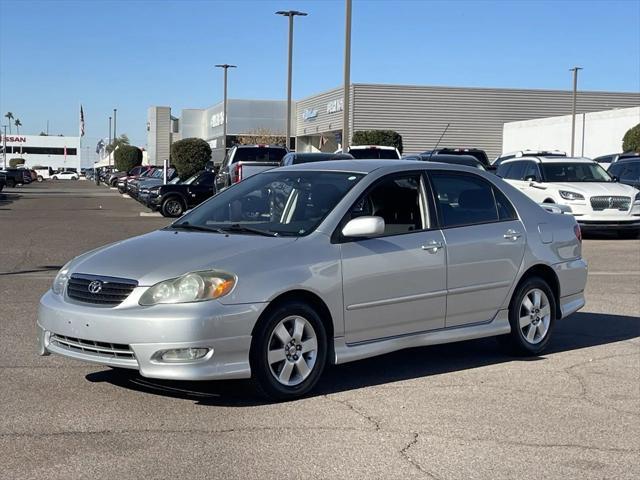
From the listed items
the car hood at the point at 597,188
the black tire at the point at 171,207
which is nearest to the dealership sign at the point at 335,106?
the black tire at the point at 171,207

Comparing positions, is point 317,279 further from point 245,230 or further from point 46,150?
point 46,150

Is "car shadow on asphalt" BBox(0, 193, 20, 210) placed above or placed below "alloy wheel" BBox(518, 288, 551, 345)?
below

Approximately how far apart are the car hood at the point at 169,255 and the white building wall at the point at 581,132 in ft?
137

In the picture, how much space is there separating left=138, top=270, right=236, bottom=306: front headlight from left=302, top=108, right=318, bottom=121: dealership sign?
58.2 metres

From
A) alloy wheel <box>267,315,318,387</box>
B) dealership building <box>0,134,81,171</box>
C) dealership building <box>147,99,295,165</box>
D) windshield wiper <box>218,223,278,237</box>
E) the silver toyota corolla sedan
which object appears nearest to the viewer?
the silver toyota corolla sedan

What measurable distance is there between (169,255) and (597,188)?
48.8ft

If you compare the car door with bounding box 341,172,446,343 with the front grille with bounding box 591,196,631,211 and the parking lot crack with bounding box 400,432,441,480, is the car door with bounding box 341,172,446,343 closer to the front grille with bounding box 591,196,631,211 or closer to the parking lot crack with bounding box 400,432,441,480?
the parking lot crack with bounding box 400,432,441,480

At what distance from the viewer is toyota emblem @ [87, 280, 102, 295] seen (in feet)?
19.5

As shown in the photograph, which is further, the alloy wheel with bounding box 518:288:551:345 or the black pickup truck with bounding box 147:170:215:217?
the black pickup truck with bounding box 147:170:215:217

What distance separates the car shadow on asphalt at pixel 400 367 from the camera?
6.34 metres

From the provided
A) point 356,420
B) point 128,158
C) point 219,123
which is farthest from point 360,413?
point 128,158

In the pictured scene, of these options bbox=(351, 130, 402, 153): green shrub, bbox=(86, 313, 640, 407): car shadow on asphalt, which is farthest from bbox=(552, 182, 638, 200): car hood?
bbox=(351, 130, 402, 153): green shrub

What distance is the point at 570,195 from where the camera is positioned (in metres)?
19.1

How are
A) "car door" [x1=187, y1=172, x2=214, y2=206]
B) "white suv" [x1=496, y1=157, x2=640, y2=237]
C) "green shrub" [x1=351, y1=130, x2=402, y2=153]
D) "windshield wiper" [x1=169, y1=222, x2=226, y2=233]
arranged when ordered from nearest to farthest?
"windshield wiper" [x1=169, y1=222, x2=226, y2=233] < "white suv" [x1=496, y1=157, x2=640, y2=237] < "car door" [x1=187, y1=172, x2=214, y2=206] < "green shrub" [x1=351, y1=130, x2=402, y2=153]
